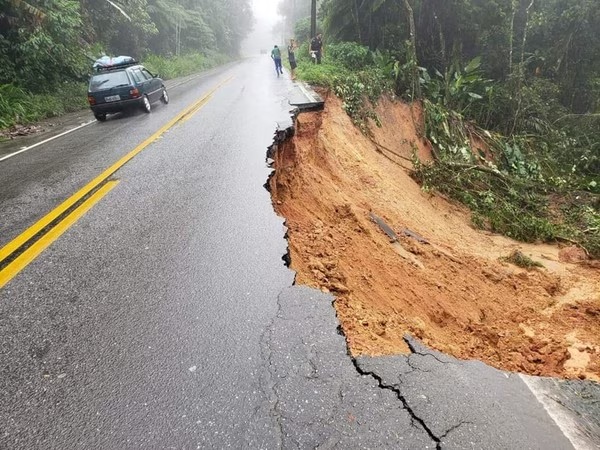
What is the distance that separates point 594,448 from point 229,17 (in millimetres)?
71333

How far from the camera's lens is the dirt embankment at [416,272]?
3316 millimetres

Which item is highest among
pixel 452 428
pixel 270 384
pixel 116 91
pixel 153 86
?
pixel 116 91

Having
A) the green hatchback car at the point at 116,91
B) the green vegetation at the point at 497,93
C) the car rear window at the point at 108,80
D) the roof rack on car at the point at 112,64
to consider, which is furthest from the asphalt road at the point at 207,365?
the roof rack on car at the point at 112,64

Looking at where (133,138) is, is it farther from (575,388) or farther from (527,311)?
(575,388)

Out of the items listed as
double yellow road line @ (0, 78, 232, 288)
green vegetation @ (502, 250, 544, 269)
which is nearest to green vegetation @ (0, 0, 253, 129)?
double yellow road line @ (0, 78, 232, 288)

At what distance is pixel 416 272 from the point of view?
15.6ft

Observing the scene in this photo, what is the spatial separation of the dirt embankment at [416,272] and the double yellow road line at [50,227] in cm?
229

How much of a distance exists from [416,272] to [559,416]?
2.69 m

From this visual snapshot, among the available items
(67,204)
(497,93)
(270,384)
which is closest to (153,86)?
(67,204)

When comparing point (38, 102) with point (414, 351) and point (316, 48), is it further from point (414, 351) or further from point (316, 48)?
point (414, 351)

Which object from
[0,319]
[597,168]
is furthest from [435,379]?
[597,168]

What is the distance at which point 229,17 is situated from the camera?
208 feet

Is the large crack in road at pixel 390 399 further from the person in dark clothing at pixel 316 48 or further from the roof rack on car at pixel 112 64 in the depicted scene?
the person in dark clothing at pixel 316 48

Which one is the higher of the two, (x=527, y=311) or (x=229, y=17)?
(x=229, y=17)
